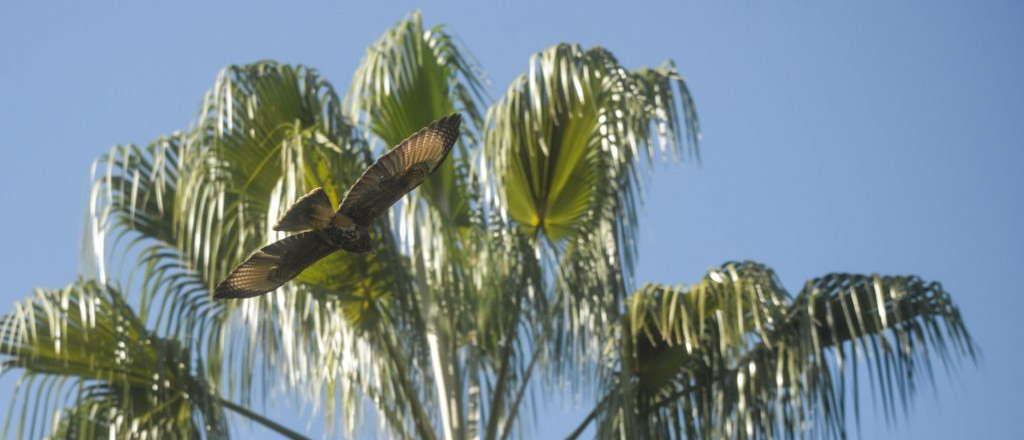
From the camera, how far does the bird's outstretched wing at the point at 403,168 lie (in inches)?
334

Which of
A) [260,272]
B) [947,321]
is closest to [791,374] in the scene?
[947,321]

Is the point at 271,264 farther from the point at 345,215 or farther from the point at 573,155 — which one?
the point at 573,155

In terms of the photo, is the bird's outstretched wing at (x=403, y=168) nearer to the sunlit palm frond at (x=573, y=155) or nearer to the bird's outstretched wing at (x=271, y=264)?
the bird's outstretched wing at (x=271, y=264)

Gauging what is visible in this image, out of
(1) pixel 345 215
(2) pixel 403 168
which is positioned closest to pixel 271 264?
(1) pixel 345 215

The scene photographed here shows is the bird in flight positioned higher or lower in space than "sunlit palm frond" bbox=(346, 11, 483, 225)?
lower

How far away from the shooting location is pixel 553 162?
11438 mm

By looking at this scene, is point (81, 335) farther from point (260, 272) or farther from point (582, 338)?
point (582, 338)

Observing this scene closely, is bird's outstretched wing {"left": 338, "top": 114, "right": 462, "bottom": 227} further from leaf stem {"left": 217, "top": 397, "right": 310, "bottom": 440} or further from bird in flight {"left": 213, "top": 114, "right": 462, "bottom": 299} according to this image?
leaf stem {"left": 217, "top": 397, "right": 310, "bottom": 440}

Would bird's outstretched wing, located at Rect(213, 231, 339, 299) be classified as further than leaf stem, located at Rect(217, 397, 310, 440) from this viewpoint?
No

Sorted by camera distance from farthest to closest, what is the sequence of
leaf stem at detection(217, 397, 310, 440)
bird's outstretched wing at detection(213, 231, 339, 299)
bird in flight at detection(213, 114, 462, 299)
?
leaf stem at detection(217, 397, 310, 440) < bird's outstretched wing at detection(213, 231, 339, 299) < bird in flight at detection(213, 114, 462, 299)

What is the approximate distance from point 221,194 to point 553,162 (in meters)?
1.97

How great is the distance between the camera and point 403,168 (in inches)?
337

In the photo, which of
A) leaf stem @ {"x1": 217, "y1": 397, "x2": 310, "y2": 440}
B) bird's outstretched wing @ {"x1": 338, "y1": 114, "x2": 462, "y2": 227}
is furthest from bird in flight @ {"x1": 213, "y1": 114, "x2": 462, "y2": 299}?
leaf stem @ {"x1": 217, "y1": 397, "x2": 310, "y2": 440}

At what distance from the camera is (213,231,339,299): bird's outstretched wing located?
8.92 metres
